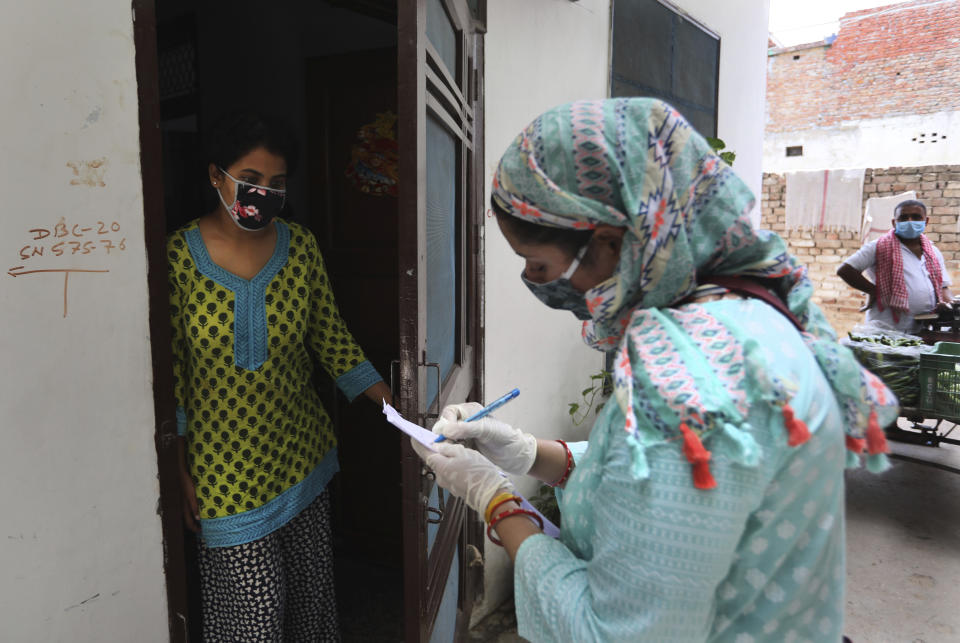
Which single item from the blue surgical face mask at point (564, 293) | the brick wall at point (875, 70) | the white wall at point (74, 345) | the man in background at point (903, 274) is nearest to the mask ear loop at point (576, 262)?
the blue surgical face mask at point (564, 293)

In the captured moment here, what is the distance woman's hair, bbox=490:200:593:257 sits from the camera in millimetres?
995

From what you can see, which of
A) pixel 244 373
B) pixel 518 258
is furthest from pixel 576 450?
pixel 518 258

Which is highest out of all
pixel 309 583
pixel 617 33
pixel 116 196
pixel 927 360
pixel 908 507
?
pixel 617 33

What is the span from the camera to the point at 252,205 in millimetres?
1724

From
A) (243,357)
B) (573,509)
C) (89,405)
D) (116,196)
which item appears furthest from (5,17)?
(573,509)

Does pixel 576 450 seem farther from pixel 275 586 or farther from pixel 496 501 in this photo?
pixel 275 586

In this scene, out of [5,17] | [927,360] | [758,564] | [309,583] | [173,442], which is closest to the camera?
[758,564]

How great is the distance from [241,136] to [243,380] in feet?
2.15

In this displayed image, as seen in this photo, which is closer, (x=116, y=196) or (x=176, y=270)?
(x=116, y=196)

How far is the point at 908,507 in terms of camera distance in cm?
437

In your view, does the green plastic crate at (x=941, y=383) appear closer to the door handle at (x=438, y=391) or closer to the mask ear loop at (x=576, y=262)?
the door handle at (x=438, y=391)

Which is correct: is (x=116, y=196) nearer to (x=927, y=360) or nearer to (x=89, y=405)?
(x=89, y=405)

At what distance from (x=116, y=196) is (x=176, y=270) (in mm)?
306

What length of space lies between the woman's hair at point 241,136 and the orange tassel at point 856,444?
5.00 feet
